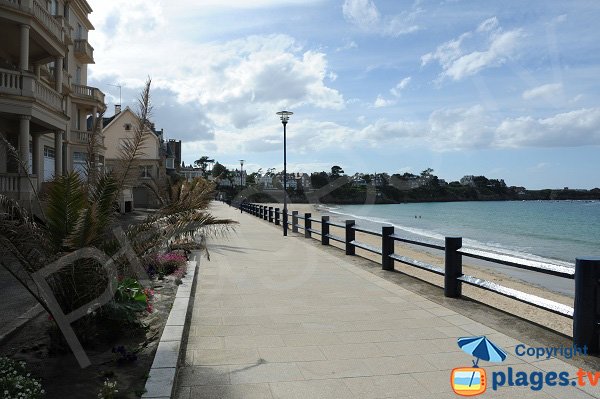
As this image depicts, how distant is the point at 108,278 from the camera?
5000 millimetres

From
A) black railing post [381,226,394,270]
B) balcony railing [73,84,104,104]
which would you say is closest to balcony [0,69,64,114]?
black railing post [381,226,394,270]

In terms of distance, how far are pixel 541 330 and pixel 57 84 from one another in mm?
20087

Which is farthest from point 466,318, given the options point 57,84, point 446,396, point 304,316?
point 57,84

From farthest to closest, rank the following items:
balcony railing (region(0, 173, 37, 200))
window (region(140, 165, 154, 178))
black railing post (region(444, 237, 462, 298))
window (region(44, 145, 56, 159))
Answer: window (region(44, 145, 56, 159))
balcony railing (region(0, 173, 37, 200))
black railing post (region(444, 237, 462, 298))
window (region(140, 165, 154, 178))

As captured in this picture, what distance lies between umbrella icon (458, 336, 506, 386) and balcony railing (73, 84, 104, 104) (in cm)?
2869

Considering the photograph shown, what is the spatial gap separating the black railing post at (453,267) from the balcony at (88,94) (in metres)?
26.6

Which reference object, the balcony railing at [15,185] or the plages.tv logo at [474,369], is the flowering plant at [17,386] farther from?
the balcony railing at [15,185]

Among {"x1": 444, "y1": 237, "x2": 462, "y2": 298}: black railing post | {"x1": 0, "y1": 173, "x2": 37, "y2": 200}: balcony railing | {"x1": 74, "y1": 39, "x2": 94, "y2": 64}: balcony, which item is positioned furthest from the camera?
{"x1": 74, "y1": 39, "x2": 94, "y2": 64}: balcony

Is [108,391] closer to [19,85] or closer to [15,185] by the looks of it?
[15,185]

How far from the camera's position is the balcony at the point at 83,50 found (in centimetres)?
2910

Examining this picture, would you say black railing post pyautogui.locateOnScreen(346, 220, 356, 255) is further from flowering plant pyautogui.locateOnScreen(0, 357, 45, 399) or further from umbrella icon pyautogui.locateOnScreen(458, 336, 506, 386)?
flowering plant pyautogui.locateOnScreen(0, 357, 45, 399)

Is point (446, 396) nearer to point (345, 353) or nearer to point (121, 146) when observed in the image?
point (345, 353)

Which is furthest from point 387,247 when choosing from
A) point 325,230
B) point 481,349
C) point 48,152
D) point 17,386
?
point 48,152

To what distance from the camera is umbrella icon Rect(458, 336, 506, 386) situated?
16.2 ft
